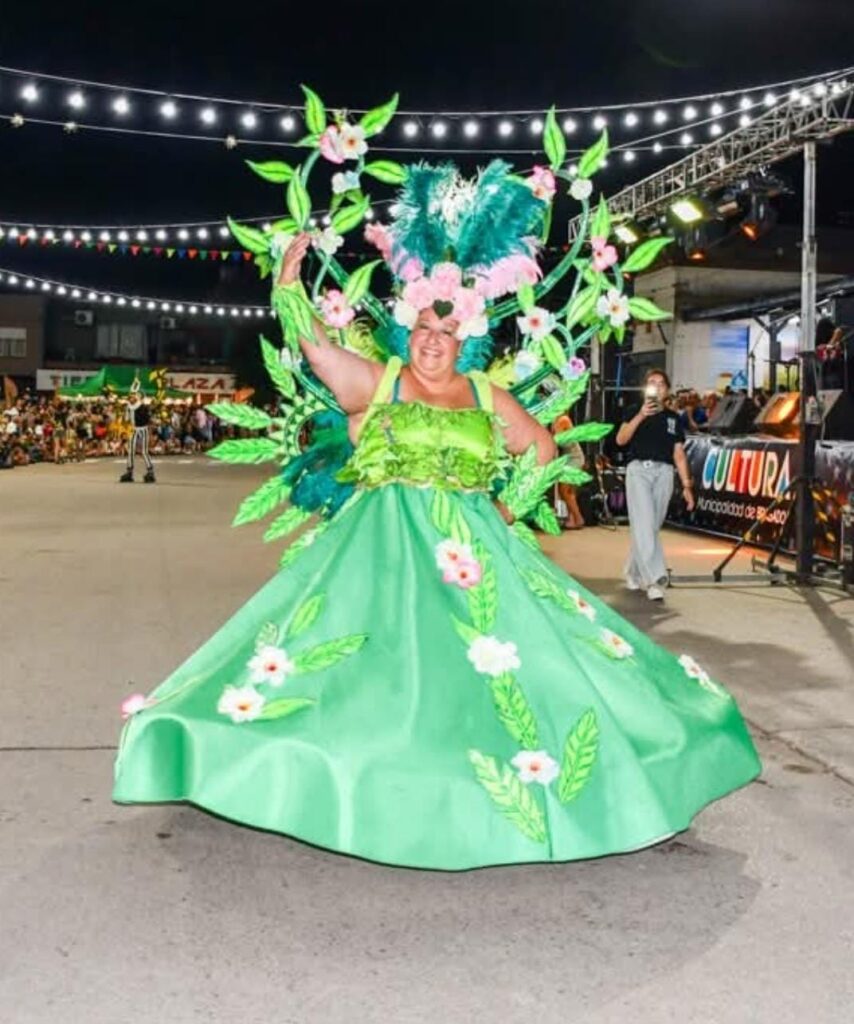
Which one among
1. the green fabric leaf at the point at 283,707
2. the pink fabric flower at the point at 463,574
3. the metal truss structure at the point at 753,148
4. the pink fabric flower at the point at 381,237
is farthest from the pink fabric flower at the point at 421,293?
the metal truss structure at the point at 753,148

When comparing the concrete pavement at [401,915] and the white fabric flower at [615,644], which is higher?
the white fabric flower at [615,644]

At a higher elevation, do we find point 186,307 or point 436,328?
point 186,307

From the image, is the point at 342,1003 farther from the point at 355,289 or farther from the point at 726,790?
the point at 355,289

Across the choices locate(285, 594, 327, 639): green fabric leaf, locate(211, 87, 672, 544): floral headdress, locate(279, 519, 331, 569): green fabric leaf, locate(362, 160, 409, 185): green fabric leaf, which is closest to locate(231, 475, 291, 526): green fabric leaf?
locate(211, 87, 672, 544): floral headdress

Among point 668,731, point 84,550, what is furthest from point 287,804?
point 84,550

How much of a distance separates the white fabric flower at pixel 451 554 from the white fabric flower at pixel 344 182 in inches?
57.7

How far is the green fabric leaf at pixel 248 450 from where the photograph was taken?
4402 mm

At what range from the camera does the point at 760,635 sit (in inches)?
319

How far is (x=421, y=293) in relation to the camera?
4.26m

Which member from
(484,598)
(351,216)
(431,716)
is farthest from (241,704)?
(351,216)

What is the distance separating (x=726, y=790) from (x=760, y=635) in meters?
4.54

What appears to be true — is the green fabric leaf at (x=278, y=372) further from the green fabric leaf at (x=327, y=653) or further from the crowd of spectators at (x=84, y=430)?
the crowd of spectators at (x=84, y=430)

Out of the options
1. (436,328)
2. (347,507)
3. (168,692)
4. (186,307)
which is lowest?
(168,692)

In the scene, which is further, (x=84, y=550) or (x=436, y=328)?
(x=84, y=550)
